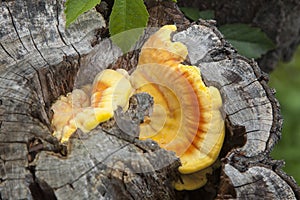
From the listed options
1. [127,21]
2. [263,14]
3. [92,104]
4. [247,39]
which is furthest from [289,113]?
[92,104]

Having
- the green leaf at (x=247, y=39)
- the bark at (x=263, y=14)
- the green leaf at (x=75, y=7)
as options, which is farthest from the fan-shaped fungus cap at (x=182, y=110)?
the bark at (x=263, y=14)

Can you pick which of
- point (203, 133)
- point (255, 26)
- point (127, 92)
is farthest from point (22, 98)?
point (255, 26)

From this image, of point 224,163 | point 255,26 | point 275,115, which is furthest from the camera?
point 255,26

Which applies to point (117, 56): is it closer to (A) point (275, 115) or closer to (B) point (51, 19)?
(B) point (51, 19)

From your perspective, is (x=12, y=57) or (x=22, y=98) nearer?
(x=22, y=98)

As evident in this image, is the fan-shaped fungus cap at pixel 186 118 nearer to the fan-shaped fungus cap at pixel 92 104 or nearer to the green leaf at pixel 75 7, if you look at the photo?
the fan-shaped fungus cap at pixel 92 104

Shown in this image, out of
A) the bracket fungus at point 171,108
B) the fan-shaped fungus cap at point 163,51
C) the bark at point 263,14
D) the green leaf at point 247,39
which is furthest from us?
the bark at point 263,14
